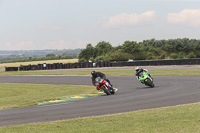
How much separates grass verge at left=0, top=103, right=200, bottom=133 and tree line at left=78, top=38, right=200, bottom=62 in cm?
5964

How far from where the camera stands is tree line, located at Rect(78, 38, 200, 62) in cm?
7618

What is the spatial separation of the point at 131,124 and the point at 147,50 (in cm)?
8403

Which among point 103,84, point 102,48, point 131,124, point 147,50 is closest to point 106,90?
point 103,84

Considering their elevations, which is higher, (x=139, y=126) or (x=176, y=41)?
(x=176, y=41)

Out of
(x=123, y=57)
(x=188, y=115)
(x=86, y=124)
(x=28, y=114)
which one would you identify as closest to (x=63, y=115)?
(x=28, y=114)

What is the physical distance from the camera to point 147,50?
9275 cm

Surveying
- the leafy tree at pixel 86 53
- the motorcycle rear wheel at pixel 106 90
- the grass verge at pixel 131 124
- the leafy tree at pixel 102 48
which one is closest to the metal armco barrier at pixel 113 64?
the motorcycle rear wheel at pixel 106 90

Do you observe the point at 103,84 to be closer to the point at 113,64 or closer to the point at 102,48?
the point at 113,64

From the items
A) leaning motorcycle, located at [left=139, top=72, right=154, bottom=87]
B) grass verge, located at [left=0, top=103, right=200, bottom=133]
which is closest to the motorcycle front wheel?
leaning motorcycle, located at [left=139, top=72, right=154, bottom=87]

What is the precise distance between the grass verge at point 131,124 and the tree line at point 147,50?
5964 centimetres

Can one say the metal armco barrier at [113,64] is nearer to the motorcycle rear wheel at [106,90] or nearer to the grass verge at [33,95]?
the grass verge at [33,95]

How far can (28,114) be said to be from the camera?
43.5 feet

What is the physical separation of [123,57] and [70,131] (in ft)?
211

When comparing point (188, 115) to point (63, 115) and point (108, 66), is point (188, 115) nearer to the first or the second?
point (63, 115)
